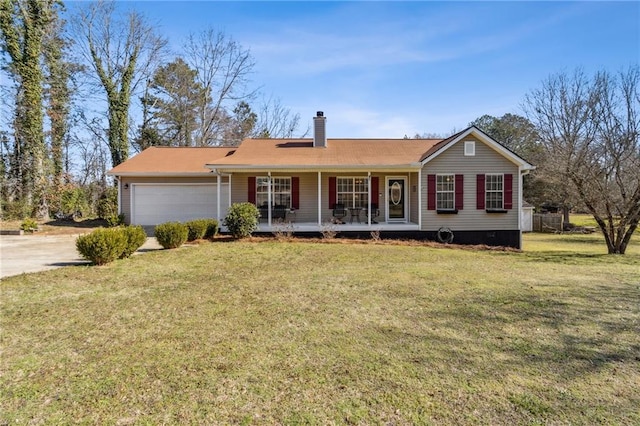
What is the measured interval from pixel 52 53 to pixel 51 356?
76.1 feet

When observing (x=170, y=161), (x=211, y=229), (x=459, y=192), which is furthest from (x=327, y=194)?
(x=170, y=161)

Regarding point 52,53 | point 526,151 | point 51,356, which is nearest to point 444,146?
point 51,356

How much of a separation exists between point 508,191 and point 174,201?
14289 mm

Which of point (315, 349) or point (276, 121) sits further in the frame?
point (276, 121)

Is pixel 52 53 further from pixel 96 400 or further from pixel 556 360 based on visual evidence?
pixel 556 360

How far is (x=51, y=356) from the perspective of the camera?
11.0ft

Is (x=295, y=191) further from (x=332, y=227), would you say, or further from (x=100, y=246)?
(x=100, y=246)

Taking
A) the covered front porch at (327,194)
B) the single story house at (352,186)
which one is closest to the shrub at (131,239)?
the single story house at (352,186)

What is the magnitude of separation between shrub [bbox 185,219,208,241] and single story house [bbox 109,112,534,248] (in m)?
1.96

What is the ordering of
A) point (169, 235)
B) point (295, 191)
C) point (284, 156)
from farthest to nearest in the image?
1. point (284, 156)
2. point (295, 191)
3. point (169, 235)

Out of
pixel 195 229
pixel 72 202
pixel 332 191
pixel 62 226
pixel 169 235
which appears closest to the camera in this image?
pixel 169 235

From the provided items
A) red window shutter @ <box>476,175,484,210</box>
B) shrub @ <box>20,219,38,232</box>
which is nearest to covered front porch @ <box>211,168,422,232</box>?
red window shutter @ <box>476,175,484,210</box>

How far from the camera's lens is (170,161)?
1647 centimetres

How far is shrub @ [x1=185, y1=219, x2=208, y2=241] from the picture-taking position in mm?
10766
